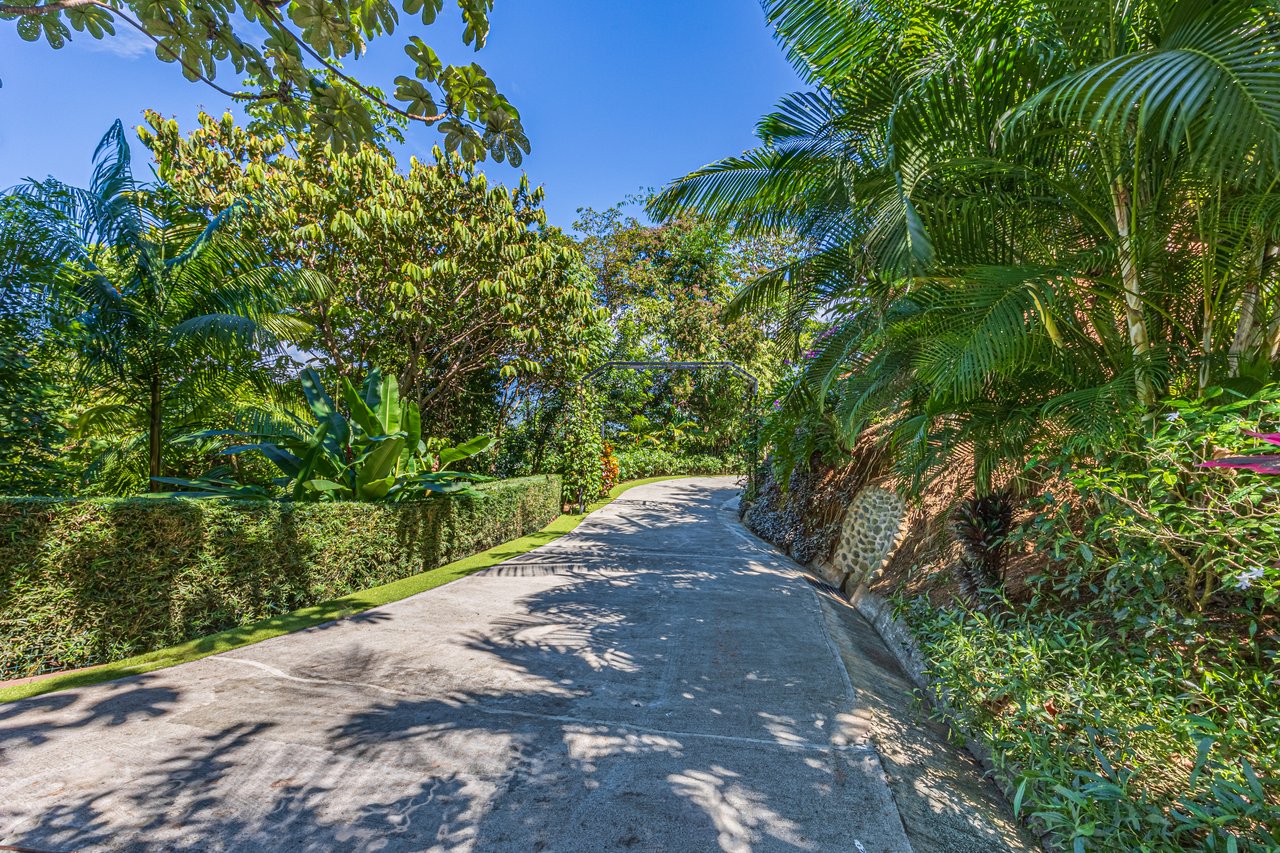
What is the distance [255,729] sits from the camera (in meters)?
3.22

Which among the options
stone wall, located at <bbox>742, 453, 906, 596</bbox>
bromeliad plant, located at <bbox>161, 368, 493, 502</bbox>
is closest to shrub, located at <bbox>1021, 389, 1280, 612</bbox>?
stone wall, located at <bbox>742, 453, 906, 596</bbox>

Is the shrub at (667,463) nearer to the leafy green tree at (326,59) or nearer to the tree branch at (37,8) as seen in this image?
the leafy green tree at (326,59)

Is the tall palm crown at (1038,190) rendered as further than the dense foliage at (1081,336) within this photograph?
Yes

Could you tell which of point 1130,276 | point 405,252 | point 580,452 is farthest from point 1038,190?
point 580,452

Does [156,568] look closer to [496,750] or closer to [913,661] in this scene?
[496,750]

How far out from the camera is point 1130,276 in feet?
11.2

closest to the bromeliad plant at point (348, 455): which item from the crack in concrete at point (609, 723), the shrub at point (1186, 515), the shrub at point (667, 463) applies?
the crack in concrete at point (609, 723)

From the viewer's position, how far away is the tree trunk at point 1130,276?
131 inches

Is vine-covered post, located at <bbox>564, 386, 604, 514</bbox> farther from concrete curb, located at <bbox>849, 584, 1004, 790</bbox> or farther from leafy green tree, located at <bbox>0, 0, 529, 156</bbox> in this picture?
leafy green tree, located at <bbox>0, 0, 529, 156</bbox>

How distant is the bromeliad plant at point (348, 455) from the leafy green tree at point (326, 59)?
4711 millimetres

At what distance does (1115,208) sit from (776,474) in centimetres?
751

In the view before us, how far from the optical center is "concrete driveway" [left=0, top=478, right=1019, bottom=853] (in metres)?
2.46

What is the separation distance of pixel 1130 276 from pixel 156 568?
23.2 feet

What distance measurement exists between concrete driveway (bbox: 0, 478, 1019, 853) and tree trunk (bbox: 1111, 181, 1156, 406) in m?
2.70
